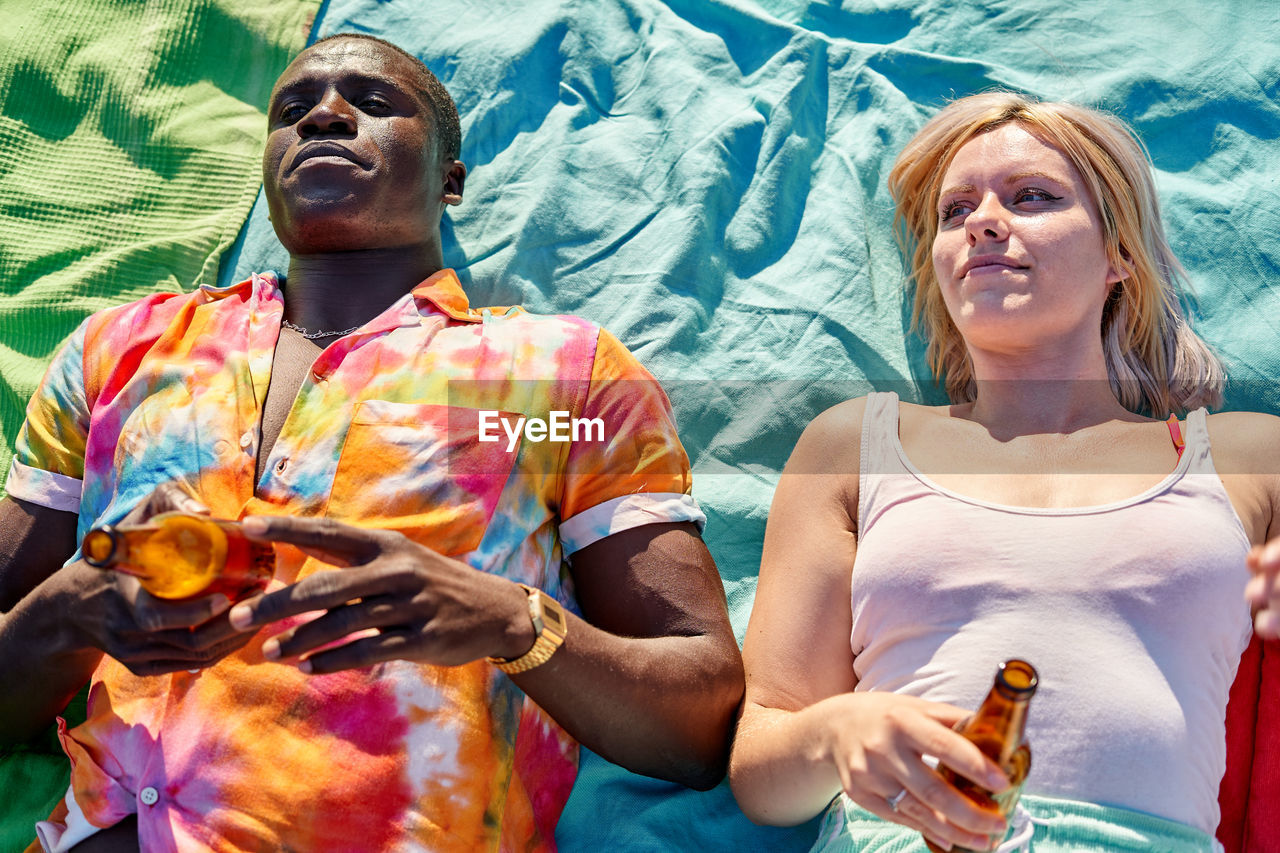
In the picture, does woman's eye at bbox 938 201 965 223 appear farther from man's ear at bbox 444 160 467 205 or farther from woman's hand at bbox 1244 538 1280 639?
man's ear at bbox 444 160 467 205

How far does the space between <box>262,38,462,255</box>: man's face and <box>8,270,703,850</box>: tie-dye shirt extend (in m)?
0.20

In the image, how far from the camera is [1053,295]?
209 centimetres

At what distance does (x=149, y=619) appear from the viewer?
146 centimetres

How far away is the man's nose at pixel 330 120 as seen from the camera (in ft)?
7.77

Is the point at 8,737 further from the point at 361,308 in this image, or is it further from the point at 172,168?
the point at 172,168

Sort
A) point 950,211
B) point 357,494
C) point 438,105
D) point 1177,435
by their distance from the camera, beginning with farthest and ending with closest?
point 438,105 → point 950,211 → point 1177,435 → point 357,494

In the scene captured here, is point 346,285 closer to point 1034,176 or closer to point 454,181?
point 454,181

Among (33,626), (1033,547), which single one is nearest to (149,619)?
(33,626)

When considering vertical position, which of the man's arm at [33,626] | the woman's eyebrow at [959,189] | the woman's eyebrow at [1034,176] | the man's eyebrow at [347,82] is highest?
the woman's eyebrow at [1034,176]

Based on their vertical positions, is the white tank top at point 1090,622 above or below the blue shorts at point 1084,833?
above

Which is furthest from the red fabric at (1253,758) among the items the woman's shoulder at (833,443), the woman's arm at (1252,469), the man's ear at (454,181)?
the man's ear at (454,181)

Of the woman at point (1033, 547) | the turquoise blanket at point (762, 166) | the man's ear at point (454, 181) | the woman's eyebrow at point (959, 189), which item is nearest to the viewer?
the woman at point (1033, 547)

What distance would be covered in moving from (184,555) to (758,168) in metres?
1.91

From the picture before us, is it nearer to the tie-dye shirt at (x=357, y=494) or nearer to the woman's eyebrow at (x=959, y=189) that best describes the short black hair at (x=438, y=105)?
the tie-dye shirt at (x=357, y=494)
